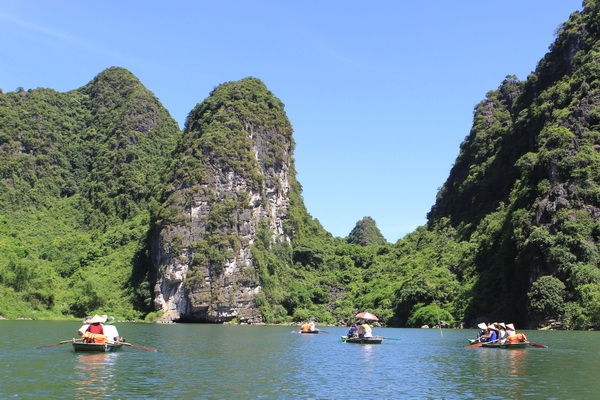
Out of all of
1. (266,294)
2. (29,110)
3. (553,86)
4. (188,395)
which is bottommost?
(188,395)

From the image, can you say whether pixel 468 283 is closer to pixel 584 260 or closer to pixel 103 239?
pixel 584 260

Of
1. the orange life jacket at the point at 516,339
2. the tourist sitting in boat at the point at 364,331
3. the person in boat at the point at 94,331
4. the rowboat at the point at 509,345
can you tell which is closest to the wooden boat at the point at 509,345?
the rowboat at the point at 509,345

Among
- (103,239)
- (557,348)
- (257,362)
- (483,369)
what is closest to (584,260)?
(557,348)

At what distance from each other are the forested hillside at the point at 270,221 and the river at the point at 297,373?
82.9 feet

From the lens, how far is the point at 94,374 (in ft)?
70.7

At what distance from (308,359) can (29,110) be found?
108 metres

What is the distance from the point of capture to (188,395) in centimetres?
1770

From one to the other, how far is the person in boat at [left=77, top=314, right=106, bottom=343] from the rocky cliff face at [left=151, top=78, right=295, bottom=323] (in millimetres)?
45305

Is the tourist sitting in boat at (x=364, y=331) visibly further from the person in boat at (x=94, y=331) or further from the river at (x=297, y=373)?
the person in boat at (x=94, y=331)

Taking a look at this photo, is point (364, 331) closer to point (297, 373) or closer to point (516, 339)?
point (516, 339)

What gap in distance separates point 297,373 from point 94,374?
675 centimetres

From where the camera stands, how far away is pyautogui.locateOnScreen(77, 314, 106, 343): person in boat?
1141 inches

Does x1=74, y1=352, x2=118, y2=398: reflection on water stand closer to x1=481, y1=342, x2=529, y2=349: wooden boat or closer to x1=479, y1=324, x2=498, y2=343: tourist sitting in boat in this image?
x1=481, y1=342, x2=529, y2=349: wooden boat

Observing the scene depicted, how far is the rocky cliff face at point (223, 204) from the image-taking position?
7650 cm
